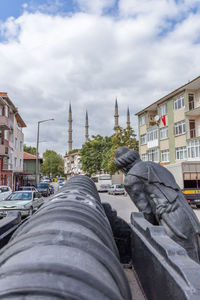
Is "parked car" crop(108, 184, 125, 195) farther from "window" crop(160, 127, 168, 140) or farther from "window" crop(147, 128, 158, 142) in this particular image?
"window" crop(160, 127, 168, 140)

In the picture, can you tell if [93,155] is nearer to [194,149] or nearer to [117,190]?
[117,190]

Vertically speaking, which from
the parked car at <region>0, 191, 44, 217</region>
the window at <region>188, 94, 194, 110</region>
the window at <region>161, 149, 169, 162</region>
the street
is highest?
the window at <region>188, 94, 194, 110</region>

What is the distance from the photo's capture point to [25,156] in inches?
2249

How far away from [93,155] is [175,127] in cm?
3138

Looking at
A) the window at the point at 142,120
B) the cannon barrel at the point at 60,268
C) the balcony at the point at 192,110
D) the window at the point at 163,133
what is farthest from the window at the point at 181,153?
the cannon barrel at the point at 60,268

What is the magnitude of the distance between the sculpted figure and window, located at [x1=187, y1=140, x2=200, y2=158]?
24.8 metres

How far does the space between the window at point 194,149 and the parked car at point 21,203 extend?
17710 millimetres

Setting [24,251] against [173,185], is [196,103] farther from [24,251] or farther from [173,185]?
[24,251]

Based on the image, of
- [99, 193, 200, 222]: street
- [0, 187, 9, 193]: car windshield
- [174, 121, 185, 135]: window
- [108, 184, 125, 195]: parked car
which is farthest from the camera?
[108, 184, 125, 195]: parked car

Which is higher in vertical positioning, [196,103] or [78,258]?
[196,103]

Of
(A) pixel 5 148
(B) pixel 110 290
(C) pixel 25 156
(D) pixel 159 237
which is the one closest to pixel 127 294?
(B) pixel 110 290

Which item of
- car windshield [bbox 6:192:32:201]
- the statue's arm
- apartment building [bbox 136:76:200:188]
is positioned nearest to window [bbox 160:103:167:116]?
apartment building [bbox 136:76:200:188]

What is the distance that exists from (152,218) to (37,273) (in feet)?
9.81

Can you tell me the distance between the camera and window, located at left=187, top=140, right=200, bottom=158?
2689 cm
